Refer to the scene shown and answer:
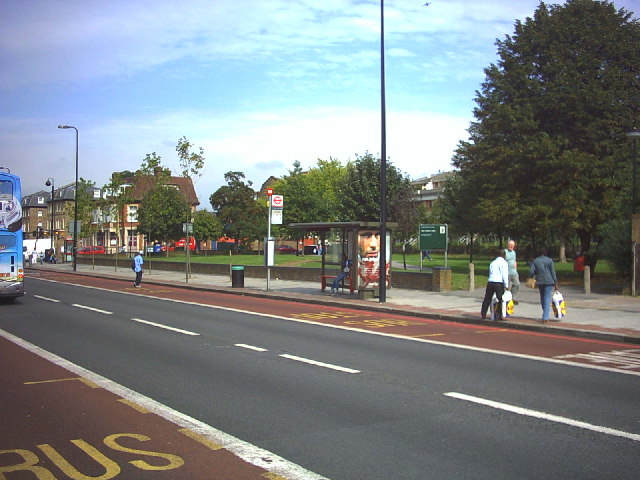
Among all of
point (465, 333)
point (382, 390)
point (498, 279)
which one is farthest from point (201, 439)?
point (498, 279)

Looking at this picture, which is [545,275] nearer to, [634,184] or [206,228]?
[634,184]

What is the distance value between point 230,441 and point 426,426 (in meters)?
1.93

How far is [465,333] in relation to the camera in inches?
546

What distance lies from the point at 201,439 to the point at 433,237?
20922mm

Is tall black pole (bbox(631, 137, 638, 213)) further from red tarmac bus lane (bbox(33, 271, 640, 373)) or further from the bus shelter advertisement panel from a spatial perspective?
red tarmac bus lane (bbox(33, 271, 640, 373))

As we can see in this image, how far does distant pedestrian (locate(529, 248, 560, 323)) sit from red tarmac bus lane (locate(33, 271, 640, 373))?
89 centimetres

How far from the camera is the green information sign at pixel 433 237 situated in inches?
1017

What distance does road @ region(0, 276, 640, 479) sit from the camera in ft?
18.0

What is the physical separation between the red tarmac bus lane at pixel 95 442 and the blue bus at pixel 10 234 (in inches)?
494

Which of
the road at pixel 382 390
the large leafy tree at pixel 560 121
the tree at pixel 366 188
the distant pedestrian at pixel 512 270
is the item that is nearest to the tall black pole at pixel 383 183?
the distant pedestrian at pixel 512 270

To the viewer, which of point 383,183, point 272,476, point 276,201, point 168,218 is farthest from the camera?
point 168,218

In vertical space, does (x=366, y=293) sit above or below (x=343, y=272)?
below

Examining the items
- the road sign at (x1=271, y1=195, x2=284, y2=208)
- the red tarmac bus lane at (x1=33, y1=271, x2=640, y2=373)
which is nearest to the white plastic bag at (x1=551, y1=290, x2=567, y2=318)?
the red tarmac bus lane at (x1=33, y1=271, x2=640, y2=373)

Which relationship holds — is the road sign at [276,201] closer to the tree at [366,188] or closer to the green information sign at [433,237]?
the green information sign at [433,237]
